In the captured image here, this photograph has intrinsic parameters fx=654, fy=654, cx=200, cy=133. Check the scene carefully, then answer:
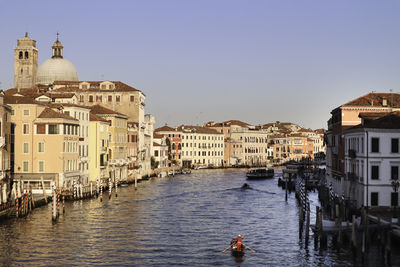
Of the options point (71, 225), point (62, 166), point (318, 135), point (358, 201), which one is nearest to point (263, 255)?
point (358, 201)

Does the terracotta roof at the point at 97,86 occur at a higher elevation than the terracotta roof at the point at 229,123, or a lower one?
higher

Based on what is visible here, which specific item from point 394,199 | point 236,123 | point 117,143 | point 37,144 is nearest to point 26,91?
point 117,143

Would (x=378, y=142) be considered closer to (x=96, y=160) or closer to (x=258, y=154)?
(x=96, y=160)

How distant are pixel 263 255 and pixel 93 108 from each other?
4287 centimetres

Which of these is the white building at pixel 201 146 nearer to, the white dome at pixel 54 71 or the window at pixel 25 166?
the white dome at pixel 54 71

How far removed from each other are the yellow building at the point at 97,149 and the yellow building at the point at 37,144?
919cm

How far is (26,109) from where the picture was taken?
48.7 meters

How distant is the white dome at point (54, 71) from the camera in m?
93.4

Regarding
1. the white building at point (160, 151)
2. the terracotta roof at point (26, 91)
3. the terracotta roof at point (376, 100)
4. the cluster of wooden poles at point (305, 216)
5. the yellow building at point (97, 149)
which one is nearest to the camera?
the cluster of wooden poles at point (305, 216)

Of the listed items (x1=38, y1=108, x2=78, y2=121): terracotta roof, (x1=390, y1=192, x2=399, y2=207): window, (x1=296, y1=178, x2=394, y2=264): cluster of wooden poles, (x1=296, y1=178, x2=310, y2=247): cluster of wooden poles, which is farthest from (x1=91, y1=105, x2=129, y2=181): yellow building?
(x1=296, y1=178, x2=394, y2=264): cluster of wooden poles

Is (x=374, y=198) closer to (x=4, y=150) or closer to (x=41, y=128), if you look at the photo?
(x=4, y=150)

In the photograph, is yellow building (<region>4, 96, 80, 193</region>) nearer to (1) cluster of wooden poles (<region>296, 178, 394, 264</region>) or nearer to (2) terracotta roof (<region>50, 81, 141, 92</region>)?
(1) cluster of wooden poles (<region>296, 178, 394, 264</region>)

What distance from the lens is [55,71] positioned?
93.6 m

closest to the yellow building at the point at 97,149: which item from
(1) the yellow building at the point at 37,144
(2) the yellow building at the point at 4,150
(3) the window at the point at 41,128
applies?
(1) the yellow building at the point at 37,144
